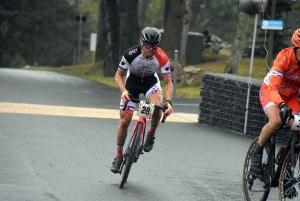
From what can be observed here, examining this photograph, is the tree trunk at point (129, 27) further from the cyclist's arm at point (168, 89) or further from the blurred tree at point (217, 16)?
the blurred tree at point (217, 16)

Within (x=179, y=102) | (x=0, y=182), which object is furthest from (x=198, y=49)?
(x=0, y=182)

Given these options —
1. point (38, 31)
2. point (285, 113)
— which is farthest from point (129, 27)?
point (38, 31)

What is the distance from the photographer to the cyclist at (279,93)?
8.34 m

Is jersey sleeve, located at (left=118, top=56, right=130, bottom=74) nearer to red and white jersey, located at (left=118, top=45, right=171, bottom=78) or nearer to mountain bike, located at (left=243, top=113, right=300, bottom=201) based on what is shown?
red and white jersey, located at (left=118, top=45, right=171, bottom=78)

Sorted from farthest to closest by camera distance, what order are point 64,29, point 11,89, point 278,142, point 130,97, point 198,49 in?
point 64,29 < point 198,49 < point 11,89 < point 278,142 < point 130,97

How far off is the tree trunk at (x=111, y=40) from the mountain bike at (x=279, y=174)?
1037 inches

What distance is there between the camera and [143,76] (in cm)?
1057

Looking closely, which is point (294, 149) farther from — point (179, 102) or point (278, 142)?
point (179, 102)

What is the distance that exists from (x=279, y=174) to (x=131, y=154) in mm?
2117

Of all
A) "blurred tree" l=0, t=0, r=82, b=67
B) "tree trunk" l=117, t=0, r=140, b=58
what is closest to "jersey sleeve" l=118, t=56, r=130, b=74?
"tree trunk" l=117, t=0, r=140, b=58

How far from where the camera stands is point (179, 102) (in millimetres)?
23172

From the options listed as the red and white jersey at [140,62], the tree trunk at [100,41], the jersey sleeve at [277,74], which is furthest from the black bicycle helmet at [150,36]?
the tree trunk at [100,41]

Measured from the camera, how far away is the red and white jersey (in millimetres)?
10273

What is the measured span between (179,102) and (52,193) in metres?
14.1
